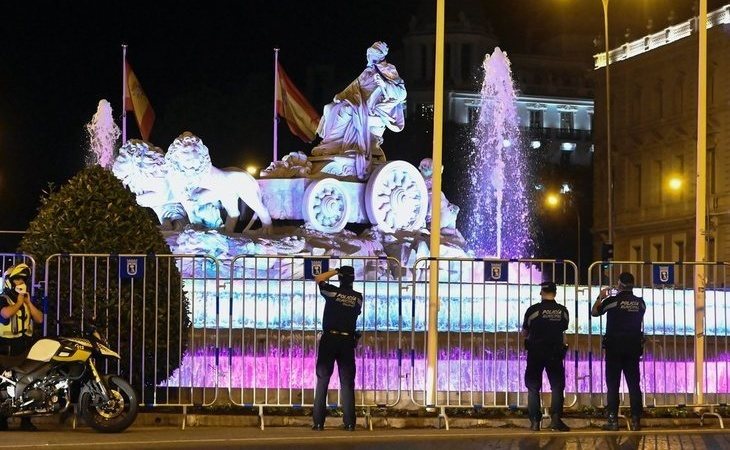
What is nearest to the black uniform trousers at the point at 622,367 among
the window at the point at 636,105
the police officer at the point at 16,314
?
the police officer at the point at 16,314

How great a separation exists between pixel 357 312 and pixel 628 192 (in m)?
56.5

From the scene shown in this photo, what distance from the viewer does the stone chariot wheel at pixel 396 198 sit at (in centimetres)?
2967

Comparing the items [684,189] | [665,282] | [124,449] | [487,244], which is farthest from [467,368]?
[684,189]

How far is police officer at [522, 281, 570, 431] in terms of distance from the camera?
56.2 ft

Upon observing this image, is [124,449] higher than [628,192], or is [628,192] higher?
[628,192]

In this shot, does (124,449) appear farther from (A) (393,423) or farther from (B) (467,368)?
(B) (467,368)

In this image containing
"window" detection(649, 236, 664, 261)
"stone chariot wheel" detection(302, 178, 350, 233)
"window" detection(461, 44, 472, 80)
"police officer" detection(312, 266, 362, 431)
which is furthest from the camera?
"window" detection(461, 44, 472, 80)

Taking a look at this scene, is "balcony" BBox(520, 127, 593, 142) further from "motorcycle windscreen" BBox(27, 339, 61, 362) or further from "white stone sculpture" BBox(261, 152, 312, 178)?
"motorcycle windscreen" BBox(27, 339, 61, 362)

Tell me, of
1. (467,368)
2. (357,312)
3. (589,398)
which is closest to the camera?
(357,312)

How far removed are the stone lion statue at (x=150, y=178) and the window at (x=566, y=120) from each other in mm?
69654

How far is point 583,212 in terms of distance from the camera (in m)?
81.1

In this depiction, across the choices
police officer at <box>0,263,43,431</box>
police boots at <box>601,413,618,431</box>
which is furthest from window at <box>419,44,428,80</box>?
police officer at <box>0,263,43,431</box>

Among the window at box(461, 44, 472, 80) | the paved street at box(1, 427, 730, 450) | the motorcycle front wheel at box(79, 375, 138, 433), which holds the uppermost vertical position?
the window at box(461, 44, 472, 80)

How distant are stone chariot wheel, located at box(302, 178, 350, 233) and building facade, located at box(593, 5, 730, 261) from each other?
3365 cm
